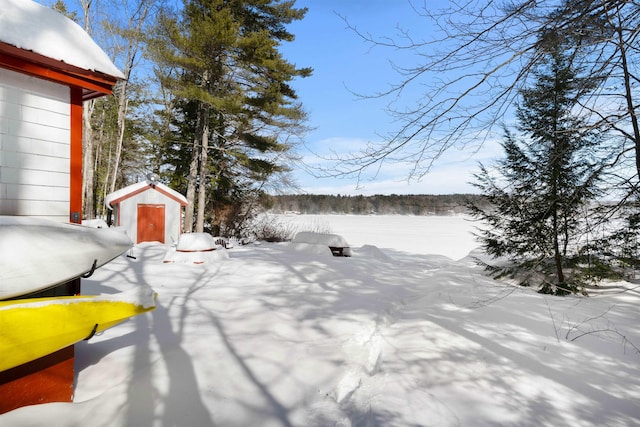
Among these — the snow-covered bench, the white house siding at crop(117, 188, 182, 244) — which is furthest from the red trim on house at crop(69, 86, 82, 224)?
the white house siding at crop(117, 188, 182, 244)

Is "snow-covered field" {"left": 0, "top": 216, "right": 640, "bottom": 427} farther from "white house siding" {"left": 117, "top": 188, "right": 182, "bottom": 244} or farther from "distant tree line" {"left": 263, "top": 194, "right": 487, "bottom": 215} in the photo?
"white house siding" {"left": 117, "top": 188, "right": 182, "bottom": 244}

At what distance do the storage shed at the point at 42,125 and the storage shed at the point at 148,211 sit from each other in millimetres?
11673

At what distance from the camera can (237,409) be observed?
9.00ft

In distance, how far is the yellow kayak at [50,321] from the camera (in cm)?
227

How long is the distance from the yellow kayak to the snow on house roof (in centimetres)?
230

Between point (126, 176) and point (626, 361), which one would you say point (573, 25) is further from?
point (126, 176)

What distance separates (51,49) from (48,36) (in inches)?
8.4

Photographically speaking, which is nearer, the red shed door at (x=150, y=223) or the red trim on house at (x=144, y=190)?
the red trim on house at (x=144, y=190)

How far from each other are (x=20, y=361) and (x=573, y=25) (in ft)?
17.3

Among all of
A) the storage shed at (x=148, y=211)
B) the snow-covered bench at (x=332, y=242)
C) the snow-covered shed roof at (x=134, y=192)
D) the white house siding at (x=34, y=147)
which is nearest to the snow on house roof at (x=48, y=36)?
the white house siding at (x=34, y=147)

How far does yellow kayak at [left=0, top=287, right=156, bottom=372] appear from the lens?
7.44 feet

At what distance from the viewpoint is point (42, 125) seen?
3.20 meters

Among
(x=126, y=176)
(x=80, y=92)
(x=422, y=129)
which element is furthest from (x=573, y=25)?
(x=126, y=176)

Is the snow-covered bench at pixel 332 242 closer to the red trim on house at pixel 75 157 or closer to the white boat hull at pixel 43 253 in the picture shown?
the red trim on house at pixel 75 157
